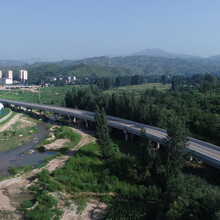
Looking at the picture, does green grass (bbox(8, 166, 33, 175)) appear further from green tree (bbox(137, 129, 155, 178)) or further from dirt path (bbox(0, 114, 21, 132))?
dirt path (bbox(0, 114, 21, 132))

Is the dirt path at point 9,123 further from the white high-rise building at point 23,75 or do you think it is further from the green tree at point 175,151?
the white high-rise building at point 23,75

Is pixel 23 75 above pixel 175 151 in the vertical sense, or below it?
below

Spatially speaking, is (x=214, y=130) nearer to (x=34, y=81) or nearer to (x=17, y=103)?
(x=17, y=103)

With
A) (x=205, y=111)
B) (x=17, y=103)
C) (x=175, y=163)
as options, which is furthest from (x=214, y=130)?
(x=17, y=103)

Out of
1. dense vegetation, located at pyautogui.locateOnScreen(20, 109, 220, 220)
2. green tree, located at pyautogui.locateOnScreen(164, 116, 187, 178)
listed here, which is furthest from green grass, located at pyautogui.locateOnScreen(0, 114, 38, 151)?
green tree, located at pyautogui.locateOnScreen(164, 116, 187, 178)

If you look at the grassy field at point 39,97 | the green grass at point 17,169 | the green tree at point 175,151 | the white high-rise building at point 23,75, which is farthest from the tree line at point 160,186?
the white high-rise building at point 23,75

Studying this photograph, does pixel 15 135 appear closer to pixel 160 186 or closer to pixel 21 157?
pixel 21 157

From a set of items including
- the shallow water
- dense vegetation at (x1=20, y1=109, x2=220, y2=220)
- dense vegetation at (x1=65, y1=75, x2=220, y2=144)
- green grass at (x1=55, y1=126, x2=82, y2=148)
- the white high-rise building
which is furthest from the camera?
the white high-rise building

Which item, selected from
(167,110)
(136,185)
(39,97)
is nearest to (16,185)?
(136,185)

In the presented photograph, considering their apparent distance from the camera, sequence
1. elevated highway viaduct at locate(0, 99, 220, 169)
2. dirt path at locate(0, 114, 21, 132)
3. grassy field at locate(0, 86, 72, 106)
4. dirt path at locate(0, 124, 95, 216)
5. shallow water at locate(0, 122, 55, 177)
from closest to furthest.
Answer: dirt path at locate(0, 124, 95, 216) → elevated highway viaduct at locate(0, 99, 220, 169) → shallow water at locate(0, 122, 55, 177) → dirt path at locate(0, 114, 21, 132) → grassy field at locate(0, 86, 72, 106)

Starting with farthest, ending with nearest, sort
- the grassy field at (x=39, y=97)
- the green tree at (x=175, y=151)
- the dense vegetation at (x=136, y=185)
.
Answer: the grassy field at (x=39, y=97) → the green tree at (x=175, y=151) → the dense vegetation at (x=136, y=185)

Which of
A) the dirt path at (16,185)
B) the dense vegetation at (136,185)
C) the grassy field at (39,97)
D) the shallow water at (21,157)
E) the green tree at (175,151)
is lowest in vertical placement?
the grassy field at (39,97)
